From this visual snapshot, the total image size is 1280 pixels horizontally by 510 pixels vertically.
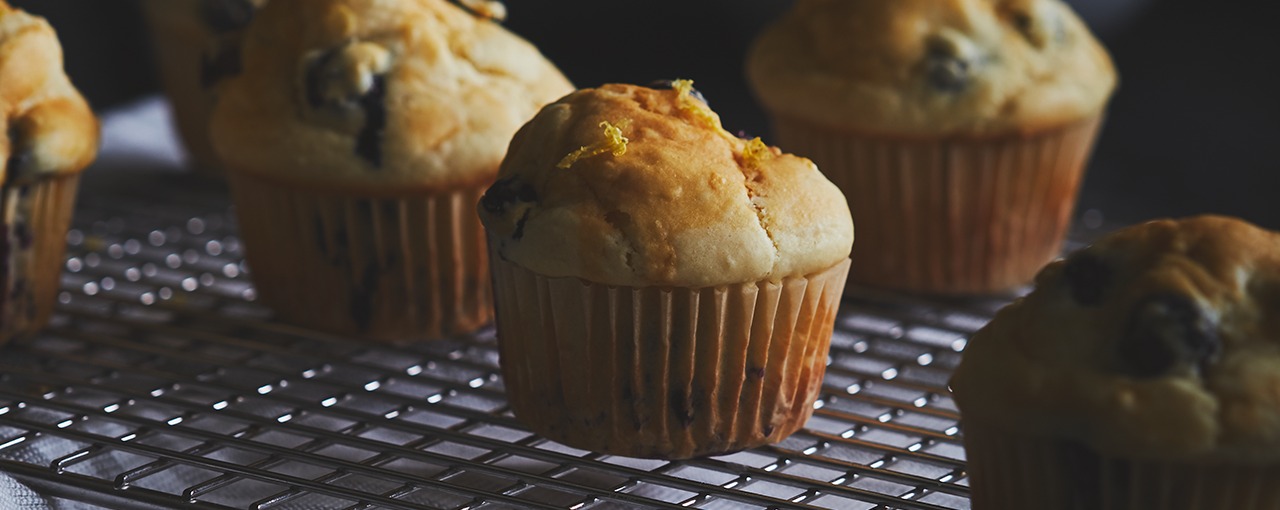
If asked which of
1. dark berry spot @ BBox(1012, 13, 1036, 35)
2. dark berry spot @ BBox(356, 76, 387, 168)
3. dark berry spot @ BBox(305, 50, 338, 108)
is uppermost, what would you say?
dark berry spot @ BBox(305, 50, 338, 108)

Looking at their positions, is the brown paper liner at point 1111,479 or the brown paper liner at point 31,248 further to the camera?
the brown paper liner at point 31,248

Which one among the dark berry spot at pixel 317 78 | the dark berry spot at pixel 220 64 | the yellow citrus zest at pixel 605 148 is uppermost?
the dark berry spot at pixel 220 64

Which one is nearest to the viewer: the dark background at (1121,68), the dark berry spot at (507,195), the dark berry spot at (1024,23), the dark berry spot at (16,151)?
the dark berry spot at (507,195)

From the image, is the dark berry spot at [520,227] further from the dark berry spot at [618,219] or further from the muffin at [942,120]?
the muffin at [942,120]

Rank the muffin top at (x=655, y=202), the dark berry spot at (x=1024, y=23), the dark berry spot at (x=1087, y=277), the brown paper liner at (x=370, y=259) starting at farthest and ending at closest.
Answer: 1. the dark berry spot at (x=1024, y=23)
2. the brown paper liner at (x=370, y=259)
3. the muffin top at (x=655, y=202)
4. the dark berry spot at (x=1087, y=277)

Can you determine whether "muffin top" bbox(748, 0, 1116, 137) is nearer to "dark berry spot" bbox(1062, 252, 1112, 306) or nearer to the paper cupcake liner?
"dark berry spot" bbox(1062, 252, 1112, 306)

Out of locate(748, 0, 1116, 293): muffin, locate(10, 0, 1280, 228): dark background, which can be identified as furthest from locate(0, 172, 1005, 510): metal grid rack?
locate(10, 0, 1280, 228): dark background

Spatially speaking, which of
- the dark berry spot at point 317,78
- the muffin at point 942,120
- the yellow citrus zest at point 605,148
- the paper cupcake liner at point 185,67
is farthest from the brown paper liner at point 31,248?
the muffin at point 942,120
